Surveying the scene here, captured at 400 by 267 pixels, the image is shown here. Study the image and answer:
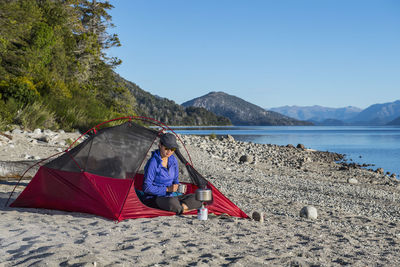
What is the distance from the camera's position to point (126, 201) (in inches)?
237

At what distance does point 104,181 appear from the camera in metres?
6.48

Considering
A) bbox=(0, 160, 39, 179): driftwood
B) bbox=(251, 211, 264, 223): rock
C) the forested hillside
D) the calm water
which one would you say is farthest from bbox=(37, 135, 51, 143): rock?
the calm water

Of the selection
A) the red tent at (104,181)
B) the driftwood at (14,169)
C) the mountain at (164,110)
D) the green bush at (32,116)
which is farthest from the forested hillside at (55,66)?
the mountain at (164,110)

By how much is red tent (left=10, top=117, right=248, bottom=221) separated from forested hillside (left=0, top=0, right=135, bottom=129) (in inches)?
385

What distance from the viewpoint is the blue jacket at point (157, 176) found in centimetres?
607

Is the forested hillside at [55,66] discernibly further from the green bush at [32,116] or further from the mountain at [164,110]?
the mountain at [164,110]

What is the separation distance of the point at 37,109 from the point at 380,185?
1525 cm

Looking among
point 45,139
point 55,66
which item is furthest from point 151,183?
point 55,66

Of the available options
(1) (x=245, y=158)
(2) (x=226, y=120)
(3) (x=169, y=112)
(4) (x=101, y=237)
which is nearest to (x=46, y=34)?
(1) (x=245, y=158)

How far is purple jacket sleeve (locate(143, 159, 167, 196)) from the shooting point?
19.8ft

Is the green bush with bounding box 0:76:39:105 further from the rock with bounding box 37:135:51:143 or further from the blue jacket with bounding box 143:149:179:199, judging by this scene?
the blue jacket with bounding box 143:149:179:199

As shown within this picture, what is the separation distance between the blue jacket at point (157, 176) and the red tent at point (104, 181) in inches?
10.2

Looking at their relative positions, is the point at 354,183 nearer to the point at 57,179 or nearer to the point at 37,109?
the point at 57,179

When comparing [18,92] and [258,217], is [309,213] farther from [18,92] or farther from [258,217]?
[18,92]
